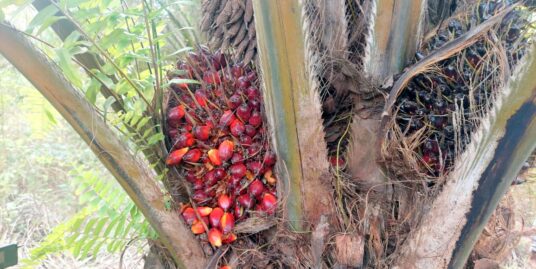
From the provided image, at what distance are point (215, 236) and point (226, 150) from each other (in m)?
0.25

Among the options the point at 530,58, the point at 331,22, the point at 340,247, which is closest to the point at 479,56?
the point at 530,58

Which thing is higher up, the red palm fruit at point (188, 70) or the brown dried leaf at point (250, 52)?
the brown dried leaf at point (250, 52)

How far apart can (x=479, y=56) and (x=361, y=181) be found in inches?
18.2

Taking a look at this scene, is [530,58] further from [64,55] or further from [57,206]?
[57,206]

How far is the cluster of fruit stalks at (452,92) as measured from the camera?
1.13 m

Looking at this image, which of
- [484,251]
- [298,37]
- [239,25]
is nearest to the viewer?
[298,37]

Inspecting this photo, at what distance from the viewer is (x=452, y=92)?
1.21 m

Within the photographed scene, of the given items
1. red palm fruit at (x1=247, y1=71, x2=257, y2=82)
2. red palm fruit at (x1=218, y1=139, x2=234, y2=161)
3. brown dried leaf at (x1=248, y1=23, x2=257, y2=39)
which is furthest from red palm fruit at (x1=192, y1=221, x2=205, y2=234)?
brown dried leaf at (x1=248, y1=23, x2=257, y2=39)

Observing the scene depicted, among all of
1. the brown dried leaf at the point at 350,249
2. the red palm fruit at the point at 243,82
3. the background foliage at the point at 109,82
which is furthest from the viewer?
the red palm fruit at the point at 243,82

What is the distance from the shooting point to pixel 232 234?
1.29 meters

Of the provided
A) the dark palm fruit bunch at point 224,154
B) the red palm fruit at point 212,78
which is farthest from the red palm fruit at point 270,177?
the red palm fruit at point 212,78

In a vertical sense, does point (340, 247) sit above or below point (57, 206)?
above

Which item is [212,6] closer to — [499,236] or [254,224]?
[254,224]

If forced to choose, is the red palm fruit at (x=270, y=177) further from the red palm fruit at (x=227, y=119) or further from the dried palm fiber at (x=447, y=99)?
the dried palm fiber at (x=447, y=99)
